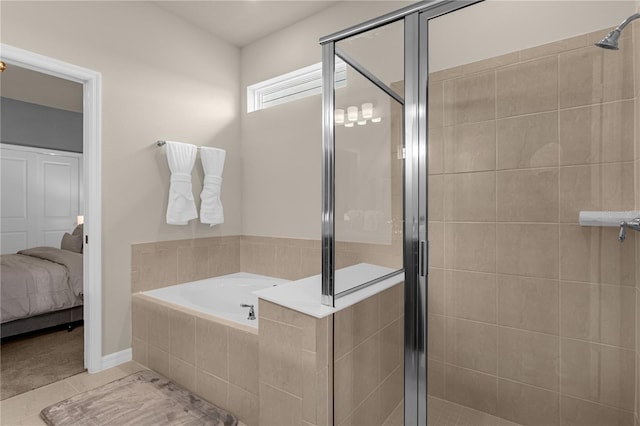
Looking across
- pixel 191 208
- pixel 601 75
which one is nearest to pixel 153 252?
pixel 191 208

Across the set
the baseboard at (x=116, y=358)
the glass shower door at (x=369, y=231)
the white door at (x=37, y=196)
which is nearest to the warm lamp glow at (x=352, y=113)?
the glass shower door at (x=369, y=231)

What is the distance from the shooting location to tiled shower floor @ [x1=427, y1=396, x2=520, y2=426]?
4.84 feet

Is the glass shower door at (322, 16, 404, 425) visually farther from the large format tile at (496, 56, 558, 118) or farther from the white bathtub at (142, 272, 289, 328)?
the white bathtub at (142, 272, 289, 328)

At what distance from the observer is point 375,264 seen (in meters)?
1.62

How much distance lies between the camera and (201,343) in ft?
6.63

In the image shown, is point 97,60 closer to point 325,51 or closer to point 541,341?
point 325,51

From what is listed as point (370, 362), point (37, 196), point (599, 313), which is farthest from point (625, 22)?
point (37, 196)

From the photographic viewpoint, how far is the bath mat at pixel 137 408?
177 centimetres

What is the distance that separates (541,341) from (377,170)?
40.8 inches

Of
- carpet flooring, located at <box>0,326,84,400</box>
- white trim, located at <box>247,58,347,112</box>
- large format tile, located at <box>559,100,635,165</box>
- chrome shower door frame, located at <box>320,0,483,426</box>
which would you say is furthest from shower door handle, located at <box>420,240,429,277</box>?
carpet flooring, located at <box>0,326,84,400</box>

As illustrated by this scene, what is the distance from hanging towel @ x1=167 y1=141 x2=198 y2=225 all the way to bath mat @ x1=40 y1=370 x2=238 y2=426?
1.20 m

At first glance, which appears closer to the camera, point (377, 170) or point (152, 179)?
point (377, 170)

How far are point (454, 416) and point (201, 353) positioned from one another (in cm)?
139

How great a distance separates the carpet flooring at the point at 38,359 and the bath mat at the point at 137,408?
1.43 ft
